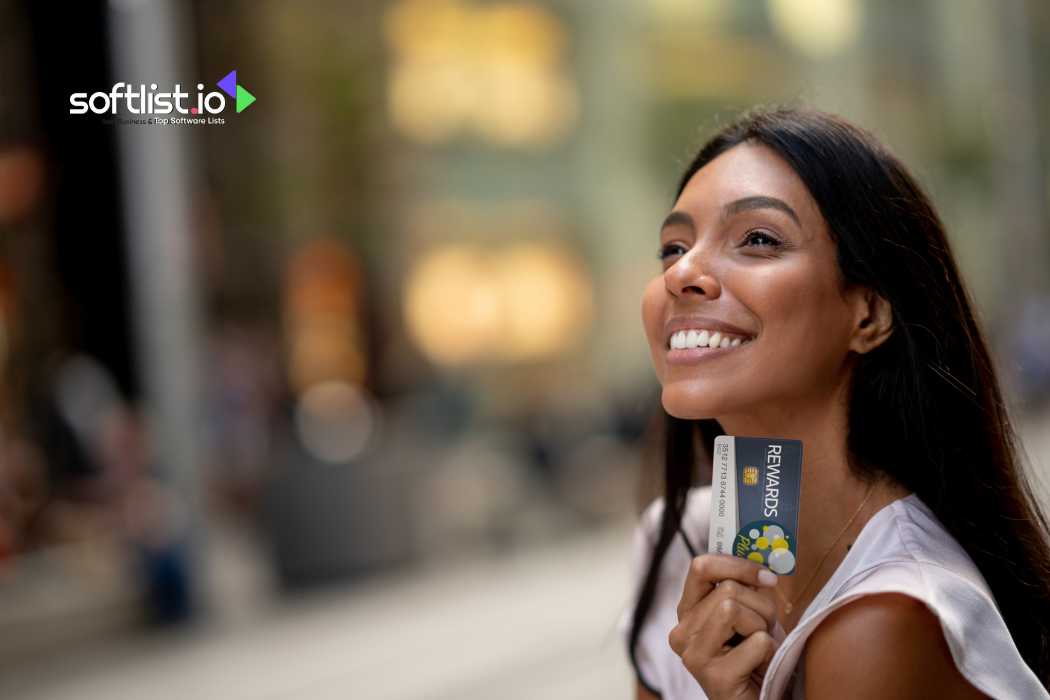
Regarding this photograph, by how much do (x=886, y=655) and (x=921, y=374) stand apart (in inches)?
17.4

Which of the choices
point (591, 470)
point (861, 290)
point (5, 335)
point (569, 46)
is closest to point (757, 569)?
point (861, 290)

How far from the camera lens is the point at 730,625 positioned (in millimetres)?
1548

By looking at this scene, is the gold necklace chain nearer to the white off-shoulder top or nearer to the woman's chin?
the white off-shoulder top

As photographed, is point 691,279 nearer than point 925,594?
No

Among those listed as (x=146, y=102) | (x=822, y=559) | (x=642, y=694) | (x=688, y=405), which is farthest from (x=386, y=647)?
(x=688, y=405)

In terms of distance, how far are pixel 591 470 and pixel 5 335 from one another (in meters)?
5.70

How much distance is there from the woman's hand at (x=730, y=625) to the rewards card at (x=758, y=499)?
0.08ft

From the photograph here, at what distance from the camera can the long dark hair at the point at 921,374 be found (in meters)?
1.68

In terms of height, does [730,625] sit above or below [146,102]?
below

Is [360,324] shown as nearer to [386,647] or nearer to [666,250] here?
[386,647]

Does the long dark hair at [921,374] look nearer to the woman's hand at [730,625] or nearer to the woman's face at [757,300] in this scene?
the woman's face at [757,300]

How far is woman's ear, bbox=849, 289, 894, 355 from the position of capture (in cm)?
172

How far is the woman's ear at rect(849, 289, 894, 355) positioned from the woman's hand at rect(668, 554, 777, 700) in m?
0.38

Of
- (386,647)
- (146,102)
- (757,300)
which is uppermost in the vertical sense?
(146,102)
